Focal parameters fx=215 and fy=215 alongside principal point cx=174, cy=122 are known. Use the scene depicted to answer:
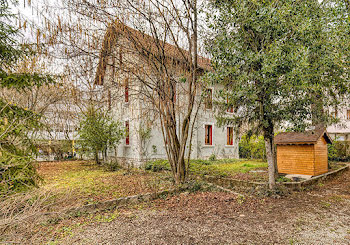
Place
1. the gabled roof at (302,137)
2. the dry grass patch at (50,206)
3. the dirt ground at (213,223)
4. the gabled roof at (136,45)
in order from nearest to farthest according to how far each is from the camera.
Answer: the dry grass patch at (50,206) → the dirt ground at (213,223) → the gabled roof at (136,45) → the gabled roof at (302,137)

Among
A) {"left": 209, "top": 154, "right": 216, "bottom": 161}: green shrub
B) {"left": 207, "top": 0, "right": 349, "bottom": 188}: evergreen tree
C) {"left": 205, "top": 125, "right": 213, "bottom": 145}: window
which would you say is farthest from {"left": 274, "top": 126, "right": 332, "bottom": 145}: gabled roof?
{"left": 205, "top": 125, "right": 213, "bottom": 145}: window

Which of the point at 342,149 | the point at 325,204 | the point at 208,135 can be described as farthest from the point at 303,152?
the point at 342,149

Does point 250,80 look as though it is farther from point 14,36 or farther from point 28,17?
point 14,36

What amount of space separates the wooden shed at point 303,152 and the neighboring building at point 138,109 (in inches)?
105

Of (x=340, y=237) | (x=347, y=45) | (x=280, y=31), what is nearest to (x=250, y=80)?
(x=280, y=31)

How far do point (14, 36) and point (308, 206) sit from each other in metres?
9.61

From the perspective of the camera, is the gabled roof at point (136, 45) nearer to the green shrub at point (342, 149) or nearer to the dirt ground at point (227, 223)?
the dirt ground at point (227, 223)

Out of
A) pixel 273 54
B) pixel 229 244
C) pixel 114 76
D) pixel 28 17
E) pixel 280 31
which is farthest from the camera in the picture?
pixel 114 76

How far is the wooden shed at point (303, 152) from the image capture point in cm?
974

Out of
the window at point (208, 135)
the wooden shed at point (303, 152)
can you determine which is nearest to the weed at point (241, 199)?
the wooden shed at point (303, 152)

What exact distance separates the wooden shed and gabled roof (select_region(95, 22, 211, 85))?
5965mm

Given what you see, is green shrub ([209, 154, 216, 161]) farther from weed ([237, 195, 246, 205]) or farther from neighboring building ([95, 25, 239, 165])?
weed ([237, 195, 246, 205])

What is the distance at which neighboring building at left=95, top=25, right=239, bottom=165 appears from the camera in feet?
23.0

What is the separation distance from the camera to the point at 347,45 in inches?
232
